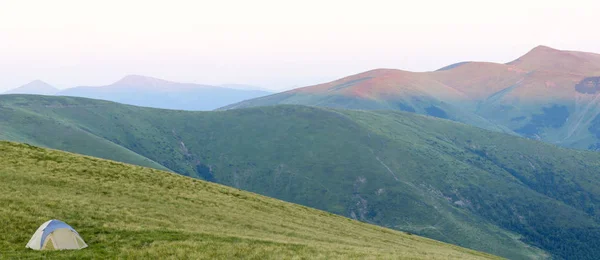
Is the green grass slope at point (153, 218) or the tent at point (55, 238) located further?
the green grass slope at point (153, 218)

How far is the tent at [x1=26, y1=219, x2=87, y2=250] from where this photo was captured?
96.6 ft

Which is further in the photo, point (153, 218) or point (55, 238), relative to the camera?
point (153, 218)

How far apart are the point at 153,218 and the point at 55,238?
12.3 metres

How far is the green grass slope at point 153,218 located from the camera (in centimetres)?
3159

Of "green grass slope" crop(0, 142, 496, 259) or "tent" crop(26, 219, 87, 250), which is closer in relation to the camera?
"tent" crop(26, 219, 87, 250)

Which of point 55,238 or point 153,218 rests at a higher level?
point 55,238

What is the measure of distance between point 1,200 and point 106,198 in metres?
10.6

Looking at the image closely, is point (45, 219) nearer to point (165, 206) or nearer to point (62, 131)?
point (165, 206)

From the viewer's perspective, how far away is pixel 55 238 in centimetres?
2981

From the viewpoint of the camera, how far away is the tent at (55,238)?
29450 millimetres

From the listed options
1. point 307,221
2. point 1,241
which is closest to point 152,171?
point 307,221

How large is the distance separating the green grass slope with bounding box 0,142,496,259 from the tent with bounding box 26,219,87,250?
0.89 m

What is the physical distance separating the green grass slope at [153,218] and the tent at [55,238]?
890 mm

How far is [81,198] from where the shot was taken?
4391 centimetres
